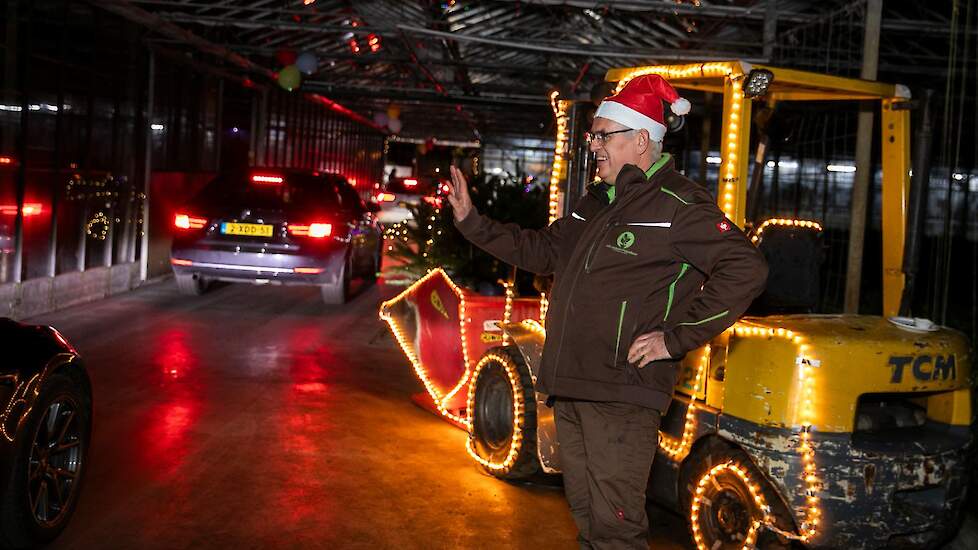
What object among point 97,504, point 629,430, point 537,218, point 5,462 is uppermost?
point 537,218

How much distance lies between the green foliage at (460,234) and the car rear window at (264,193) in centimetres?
154

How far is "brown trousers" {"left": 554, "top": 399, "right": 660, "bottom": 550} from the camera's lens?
3674 millimetres

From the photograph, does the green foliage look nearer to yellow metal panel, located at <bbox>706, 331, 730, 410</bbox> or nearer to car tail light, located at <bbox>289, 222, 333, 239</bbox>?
car tail light, located at <bbox>289, 222, 333, 239</bbox>

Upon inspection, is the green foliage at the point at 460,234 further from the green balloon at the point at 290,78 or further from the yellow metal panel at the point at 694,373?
the yellow metal panel at the point at 694,373

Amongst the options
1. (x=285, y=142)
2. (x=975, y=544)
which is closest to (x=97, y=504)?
(x=975, y=544)

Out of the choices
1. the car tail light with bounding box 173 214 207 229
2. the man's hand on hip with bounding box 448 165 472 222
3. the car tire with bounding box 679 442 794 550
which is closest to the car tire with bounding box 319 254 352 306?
the car tail light with bounding box 173 214 207 229

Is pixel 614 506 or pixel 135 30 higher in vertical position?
pixel 135 30

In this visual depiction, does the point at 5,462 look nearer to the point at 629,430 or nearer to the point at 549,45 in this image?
the point at 629,430

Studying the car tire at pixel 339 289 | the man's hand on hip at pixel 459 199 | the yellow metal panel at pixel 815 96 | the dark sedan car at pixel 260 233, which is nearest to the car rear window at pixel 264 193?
the dark sedan car at pixel 260 233

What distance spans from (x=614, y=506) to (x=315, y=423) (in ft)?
12.9

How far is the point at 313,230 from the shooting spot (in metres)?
12.7

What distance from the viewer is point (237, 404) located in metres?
7.65

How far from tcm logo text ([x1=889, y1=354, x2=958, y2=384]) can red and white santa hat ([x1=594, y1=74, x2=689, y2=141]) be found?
145 cm

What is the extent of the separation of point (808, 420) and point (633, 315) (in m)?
1.05
